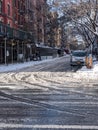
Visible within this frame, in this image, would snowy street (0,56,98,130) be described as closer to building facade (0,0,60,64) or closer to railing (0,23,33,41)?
railing (0,23,33,41)

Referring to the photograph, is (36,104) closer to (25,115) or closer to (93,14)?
(25,115)

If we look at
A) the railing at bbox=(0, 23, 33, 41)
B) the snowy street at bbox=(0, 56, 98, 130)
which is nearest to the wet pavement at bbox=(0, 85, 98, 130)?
the snowy street at bbox=(0, 56, 98, 130)

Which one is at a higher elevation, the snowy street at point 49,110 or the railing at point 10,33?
the railing at point 10,33

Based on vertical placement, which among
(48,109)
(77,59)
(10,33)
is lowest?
(77,59)

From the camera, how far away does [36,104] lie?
12062mm

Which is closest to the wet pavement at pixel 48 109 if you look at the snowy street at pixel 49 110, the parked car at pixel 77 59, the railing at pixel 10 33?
the snowy street at pixel 49 110

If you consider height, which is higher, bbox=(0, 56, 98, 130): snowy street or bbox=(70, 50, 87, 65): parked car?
bbox=(0, 56, 98, 130): snowy street

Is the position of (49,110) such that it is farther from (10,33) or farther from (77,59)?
(10,33)

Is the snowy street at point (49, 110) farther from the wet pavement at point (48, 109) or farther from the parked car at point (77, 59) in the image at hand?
the parked car at point (77, 59)

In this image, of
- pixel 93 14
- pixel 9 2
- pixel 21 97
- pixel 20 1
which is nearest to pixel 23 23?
pixel 20 1

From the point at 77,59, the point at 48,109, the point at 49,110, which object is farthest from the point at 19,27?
the point at 49,110

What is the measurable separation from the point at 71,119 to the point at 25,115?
4.24 ft

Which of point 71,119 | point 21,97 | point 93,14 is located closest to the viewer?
point 71,119

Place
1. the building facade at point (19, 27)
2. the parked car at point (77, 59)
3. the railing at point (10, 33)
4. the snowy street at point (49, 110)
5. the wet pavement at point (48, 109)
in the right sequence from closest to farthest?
1. the snowy street at point (49, 110)
2. the wet pavement at point (48, 109)
3. the parked car at point (77, 59)
4. the railing at point (10, 33)
5. the building facade at point (19, 27)
